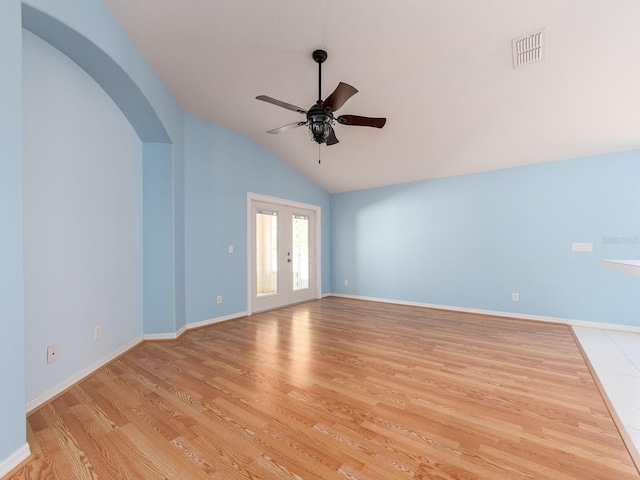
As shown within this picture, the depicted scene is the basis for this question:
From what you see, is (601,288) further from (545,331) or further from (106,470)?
(106,470)

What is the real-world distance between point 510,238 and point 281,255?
Result: 156 inches

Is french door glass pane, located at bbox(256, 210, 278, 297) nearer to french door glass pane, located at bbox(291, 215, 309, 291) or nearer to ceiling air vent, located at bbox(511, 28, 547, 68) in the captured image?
french door glass pane, located at bbox(291, 215, 309, 291)

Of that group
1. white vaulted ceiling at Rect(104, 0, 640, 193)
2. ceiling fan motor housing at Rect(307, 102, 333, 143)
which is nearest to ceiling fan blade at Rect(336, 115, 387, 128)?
ceiling fan motor housing at Rect(307, 102, 333, 143)

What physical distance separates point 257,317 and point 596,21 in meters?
4.99

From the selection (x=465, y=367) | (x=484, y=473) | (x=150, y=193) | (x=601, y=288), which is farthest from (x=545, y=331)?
(x=150, y=193)

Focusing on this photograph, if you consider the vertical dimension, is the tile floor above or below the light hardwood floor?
below

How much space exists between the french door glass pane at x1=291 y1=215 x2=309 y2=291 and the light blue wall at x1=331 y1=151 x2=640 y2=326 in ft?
3.65

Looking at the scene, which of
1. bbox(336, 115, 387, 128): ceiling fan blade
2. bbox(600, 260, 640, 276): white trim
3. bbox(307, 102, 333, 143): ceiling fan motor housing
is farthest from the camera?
bbox(336, 115, 387, 128): ceiling fan blade

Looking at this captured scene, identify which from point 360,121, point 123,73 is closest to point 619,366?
point 360,121

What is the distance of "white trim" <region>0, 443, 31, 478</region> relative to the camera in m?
1.33

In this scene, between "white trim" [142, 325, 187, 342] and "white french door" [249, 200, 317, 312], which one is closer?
"white trim" [142, 325, 187, 342]

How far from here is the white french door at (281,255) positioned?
4828mm

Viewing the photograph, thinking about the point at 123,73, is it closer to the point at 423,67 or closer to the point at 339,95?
the point at 339,95

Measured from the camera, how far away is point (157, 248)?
336 cm
